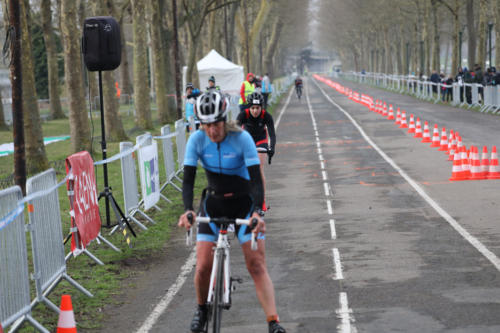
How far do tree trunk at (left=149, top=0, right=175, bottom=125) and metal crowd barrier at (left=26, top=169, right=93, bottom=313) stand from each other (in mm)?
29497

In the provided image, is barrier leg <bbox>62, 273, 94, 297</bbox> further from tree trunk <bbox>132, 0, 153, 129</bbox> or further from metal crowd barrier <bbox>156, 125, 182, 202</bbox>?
tree trunk <bbox>132, 0, 153, 129</bbox>

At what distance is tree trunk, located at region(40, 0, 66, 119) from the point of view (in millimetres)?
41812

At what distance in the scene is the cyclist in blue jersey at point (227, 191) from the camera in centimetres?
672

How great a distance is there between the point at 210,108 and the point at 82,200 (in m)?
4.55

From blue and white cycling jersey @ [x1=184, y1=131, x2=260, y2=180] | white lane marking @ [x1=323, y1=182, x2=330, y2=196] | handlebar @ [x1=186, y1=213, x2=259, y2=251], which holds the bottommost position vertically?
white lane marking @ [x1=323, y1=182, x2=330, y2=196]

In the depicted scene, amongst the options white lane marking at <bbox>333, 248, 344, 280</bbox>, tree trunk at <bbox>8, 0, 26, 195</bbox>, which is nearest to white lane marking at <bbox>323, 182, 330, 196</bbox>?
white lane marking at <bbox>333, 248, 344, 280</bbox>

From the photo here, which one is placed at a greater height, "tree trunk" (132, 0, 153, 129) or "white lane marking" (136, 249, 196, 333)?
"tree trunk" (132, 0, 153, 129)

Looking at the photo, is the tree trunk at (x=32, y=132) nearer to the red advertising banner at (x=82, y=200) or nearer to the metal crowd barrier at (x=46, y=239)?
the red advertising banner at (x=82, y=200)

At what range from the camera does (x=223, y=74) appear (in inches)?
1873

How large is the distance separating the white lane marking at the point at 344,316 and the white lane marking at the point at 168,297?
1903mm

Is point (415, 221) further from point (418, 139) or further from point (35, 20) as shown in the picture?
point (35, 20)

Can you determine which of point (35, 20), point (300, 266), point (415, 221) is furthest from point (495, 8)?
point (300, 266)

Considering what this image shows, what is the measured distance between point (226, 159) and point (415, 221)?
24.2ft

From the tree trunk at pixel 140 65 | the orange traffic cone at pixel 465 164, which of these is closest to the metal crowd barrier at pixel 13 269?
the orange traffic cone at pixel 465 164
